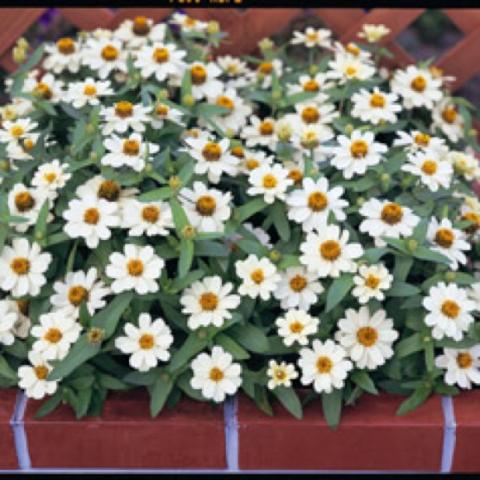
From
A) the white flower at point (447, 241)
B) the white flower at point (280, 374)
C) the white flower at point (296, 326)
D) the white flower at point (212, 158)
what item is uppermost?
the white flower at point (212, 158)

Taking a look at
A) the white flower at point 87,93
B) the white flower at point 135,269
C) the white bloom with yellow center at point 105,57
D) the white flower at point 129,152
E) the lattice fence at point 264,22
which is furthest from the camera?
the lattice fence at point 264,22

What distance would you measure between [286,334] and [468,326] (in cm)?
27

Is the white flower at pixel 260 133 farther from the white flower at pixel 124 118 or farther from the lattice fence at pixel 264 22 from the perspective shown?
the lattice fence at pixel 264 22

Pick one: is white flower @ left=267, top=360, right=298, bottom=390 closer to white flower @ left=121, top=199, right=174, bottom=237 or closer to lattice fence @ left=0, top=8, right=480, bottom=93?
white flower @ left=121, top=199, right=174, bottom=237

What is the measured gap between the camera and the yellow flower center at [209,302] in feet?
4.45

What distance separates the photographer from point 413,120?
1829mm

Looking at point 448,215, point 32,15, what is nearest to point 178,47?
point 32,15

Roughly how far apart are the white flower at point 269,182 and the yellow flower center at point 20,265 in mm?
348

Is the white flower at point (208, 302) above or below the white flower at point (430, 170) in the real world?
below

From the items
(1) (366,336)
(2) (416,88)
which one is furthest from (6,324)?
(2) (416,88)

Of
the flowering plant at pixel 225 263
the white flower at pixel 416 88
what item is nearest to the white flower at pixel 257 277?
the flowering plant at pixel 225 263

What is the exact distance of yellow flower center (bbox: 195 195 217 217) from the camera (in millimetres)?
1421

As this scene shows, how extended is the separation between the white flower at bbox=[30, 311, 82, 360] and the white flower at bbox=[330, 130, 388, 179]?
1.58 ft

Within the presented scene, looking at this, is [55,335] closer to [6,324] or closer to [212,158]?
[6,324]
